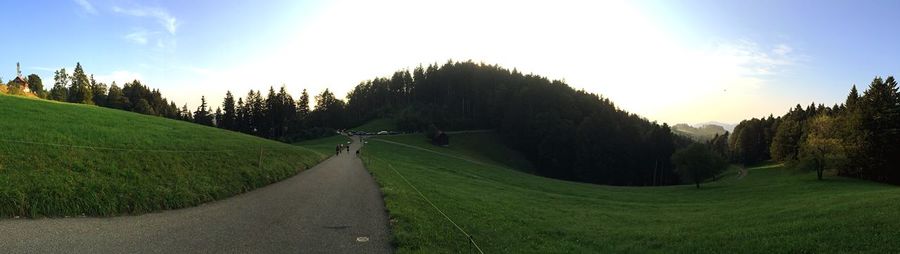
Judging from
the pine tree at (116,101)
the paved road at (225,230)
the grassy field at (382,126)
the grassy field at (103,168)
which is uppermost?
the pine tree at (116,101)

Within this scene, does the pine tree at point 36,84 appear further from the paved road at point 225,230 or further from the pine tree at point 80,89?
the paved road at point 225,230

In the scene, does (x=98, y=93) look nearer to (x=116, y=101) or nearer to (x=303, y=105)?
(x=116, y=101)

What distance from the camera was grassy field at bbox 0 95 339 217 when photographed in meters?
16.0

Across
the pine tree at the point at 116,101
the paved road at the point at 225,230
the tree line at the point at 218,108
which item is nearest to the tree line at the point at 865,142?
the paved road at the point at 225,230

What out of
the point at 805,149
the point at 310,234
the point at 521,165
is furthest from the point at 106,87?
the point at 805,149

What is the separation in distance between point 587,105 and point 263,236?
485 feet

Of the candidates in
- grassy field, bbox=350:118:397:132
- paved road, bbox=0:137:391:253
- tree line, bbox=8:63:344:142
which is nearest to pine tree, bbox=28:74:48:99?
tree line, bbox=8:63:344:142

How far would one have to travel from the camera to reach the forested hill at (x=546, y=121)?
412ft

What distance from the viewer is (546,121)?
13688cm

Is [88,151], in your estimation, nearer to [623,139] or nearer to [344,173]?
[344,173]

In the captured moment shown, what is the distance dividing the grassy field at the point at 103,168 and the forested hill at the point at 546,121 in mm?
105455

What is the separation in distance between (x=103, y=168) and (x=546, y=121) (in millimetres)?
125210

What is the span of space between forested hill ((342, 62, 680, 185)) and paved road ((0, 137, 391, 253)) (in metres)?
111

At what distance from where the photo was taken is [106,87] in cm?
14875
